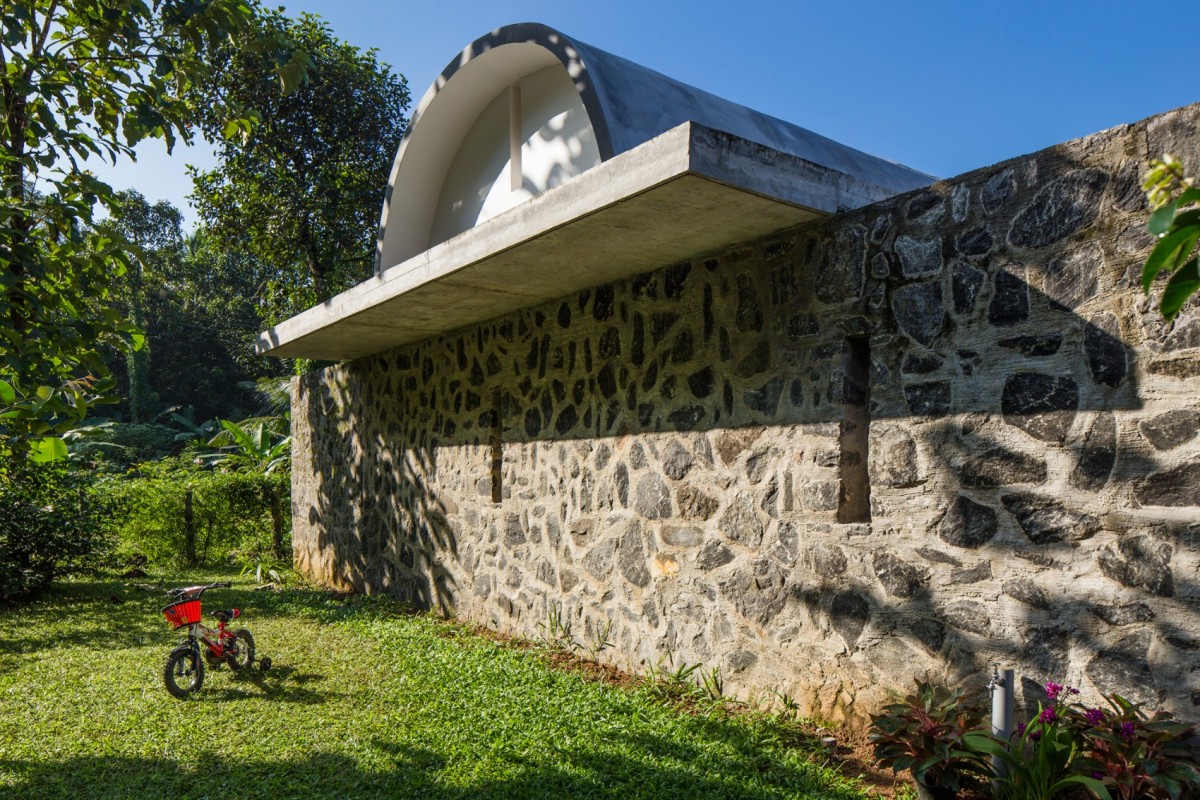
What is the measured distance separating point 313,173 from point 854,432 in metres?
14.2

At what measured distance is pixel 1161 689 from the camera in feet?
9.89

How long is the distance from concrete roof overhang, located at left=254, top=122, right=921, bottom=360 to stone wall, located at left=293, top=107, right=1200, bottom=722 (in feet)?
0.68

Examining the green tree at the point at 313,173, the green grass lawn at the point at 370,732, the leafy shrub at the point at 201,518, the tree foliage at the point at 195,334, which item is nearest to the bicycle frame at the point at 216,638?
the green grass lawn at the point at 370,732

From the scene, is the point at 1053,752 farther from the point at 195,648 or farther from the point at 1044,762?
the point at 195,648

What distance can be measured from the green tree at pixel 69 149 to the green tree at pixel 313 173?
1069cm

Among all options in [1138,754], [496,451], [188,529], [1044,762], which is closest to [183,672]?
[496,451]

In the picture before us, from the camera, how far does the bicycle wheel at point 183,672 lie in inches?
208

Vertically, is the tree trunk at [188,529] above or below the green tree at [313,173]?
below

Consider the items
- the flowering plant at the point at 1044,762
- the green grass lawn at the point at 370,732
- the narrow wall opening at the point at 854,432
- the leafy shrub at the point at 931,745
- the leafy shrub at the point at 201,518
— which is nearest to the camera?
the flowering plant at the point at 1044,762

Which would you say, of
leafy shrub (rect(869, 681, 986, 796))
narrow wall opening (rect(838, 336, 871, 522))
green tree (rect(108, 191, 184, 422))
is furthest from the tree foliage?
leafy shrub (rect(869, 681, 986, 796))

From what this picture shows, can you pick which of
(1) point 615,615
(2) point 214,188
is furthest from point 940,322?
(2) point 214,188

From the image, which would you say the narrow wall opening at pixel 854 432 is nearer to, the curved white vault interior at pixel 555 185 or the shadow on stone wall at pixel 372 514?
the curved white vault interior at pixel 555 185

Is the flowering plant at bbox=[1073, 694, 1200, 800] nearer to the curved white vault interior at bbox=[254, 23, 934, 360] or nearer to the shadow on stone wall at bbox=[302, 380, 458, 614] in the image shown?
the curved white vault interior at bbox=[254, 23, 934, 360]

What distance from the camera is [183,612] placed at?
214 inches
